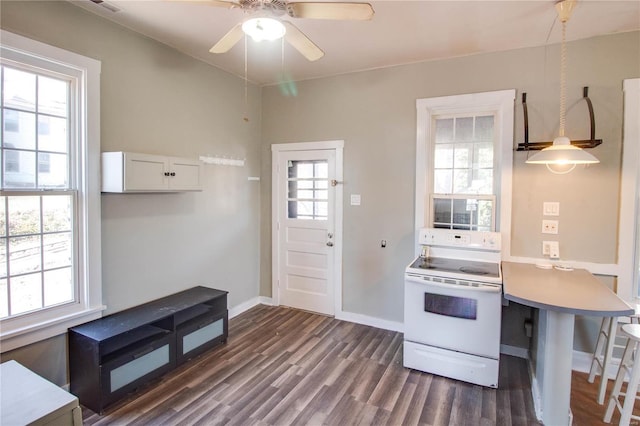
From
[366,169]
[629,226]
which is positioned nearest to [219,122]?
[366,169]

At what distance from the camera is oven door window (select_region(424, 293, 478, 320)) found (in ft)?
8.86

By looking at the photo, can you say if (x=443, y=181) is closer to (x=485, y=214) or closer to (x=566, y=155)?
(x=485, y=214)

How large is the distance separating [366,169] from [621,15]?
2392 mm

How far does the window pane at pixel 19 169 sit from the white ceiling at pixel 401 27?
3.86 ft

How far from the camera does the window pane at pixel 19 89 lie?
2234 millimetres

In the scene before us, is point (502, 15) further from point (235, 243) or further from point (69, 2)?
point (235, 243)

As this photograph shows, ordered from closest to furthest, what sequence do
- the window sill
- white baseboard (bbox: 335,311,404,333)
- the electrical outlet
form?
Result: the window sill
the electrical outlet
white baseboard (bbox: 335,311,404,333)

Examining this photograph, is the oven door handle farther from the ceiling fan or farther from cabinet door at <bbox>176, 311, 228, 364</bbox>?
the ceiling fan

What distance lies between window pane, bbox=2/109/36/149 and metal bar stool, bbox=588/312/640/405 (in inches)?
167

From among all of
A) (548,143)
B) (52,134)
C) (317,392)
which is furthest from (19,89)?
(548,143)

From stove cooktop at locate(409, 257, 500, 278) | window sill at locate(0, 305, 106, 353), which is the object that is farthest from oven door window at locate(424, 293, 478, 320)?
window sill at locate(0, 305, 106, 353)

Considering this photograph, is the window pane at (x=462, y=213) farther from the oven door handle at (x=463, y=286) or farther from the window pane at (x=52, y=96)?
the window pane at (x=52, y=96)

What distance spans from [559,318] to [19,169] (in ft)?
12.1

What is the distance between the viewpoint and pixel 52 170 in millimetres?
2482
